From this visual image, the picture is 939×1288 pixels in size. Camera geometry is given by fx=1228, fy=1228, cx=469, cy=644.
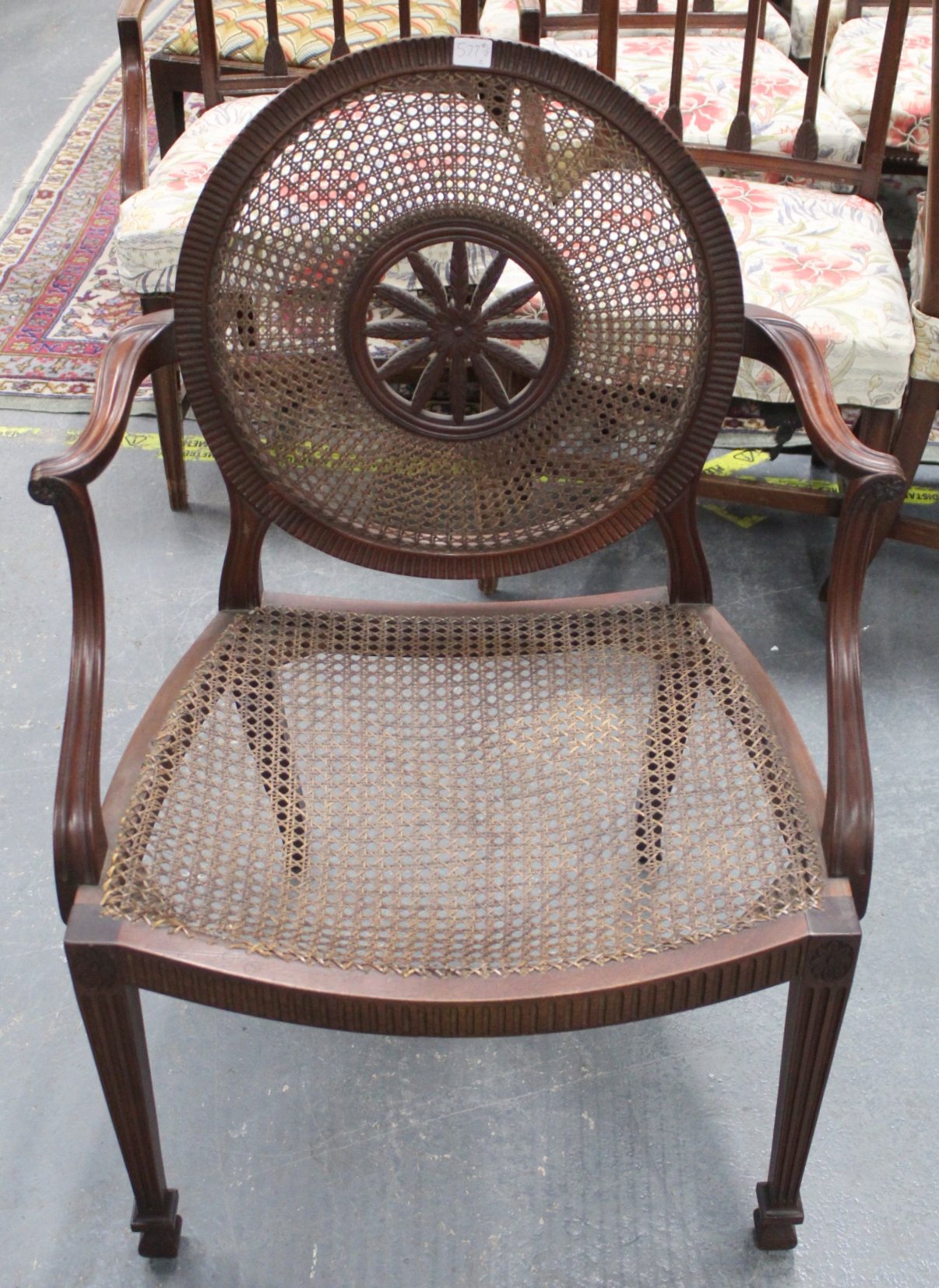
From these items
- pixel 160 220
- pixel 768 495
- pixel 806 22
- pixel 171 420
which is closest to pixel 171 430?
pixel 171 420

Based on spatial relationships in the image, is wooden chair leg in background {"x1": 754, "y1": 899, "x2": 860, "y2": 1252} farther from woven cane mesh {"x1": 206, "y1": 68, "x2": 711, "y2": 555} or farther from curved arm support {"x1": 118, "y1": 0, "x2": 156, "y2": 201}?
curved arm support {"x1": 118, "y1": 0, "x2": 156, "y2": 201}

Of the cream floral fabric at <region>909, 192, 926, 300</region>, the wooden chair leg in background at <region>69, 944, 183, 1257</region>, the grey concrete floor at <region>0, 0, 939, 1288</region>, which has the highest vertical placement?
the cream floral fabric at <region>909, 192, 926, 300</region>

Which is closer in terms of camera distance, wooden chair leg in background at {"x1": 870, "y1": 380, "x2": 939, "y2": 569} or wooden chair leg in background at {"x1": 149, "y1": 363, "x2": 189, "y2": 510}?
wooden chair leg in background at {"x1": 870, "y1": 380, "x2": 939, "y2": 569}

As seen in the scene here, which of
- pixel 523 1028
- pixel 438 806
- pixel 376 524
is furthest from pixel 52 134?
pixel 523 1028

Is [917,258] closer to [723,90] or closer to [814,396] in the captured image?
[723,90]

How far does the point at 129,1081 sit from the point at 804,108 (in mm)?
1838

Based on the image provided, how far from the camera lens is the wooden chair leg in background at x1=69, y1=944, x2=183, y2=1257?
1010 millimetres

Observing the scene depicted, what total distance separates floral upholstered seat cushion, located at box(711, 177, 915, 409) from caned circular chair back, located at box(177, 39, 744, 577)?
55 centimetres

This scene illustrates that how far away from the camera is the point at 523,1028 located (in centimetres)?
99

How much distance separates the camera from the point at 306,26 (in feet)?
7.85

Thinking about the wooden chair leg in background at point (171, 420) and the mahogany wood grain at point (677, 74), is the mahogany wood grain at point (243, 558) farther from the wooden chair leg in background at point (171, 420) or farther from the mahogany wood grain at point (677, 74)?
the mahogany wood grain at point (677, 74)

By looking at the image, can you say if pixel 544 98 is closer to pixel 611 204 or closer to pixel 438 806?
pixel 611 204

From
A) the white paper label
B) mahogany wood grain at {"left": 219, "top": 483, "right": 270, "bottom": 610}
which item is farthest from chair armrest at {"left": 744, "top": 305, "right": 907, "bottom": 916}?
mahogany wood grain at {"left": 219, "top": 483, "right": 270, "bottom": 610}

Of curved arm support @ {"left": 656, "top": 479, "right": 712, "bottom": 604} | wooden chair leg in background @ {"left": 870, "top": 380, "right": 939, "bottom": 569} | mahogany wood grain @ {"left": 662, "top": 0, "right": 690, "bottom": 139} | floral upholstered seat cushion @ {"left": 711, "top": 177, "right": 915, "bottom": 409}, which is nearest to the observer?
curved arm support @ {"left": 656, "top": 479, "right": 712, "bottom": 604}
